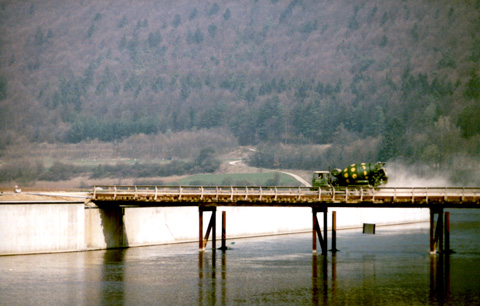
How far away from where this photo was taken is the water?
64.3 metres

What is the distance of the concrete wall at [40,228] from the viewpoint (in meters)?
87.5

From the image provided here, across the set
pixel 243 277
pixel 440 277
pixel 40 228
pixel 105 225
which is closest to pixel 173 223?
pixel 105 225

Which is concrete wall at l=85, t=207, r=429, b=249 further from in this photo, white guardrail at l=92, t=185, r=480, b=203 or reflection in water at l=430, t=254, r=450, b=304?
reflection in water at l=430, t=254, r=450, b=304

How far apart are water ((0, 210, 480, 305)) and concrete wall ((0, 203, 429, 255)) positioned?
6.50ft

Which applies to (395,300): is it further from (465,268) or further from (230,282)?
(465,268)

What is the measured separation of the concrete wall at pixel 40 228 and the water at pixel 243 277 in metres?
1.75

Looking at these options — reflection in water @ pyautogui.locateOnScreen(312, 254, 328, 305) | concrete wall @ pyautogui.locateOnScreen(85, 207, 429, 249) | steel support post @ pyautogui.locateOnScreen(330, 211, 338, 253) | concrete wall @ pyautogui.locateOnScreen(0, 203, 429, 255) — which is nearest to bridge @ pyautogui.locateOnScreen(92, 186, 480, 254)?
steel support post @ pyautogui.locateOnScreen(330, 211, 338, 253)

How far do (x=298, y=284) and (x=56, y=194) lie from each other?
1461 inches

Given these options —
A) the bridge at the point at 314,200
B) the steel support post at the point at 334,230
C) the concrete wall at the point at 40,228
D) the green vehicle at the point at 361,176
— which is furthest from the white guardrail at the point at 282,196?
the green vehicle at the point at 361,176

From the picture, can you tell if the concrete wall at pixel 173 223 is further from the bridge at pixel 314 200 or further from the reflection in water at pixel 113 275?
the reflection in water at pixel 113 275

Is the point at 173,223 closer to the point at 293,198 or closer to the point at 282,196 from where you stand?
the point at 282,196

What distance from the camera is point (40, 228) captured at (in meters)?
89.9

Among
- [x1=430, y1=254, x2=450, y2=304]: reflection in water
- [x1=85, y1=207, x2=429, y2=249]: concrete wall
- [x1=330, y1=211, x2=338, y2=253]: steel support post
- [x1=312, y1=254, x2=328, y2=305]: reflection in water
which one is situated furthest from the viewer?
[x1=85, y1=207, x2=429, y2=249]: concrete wall

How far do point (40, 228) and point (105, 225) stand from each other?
9.57 meters
